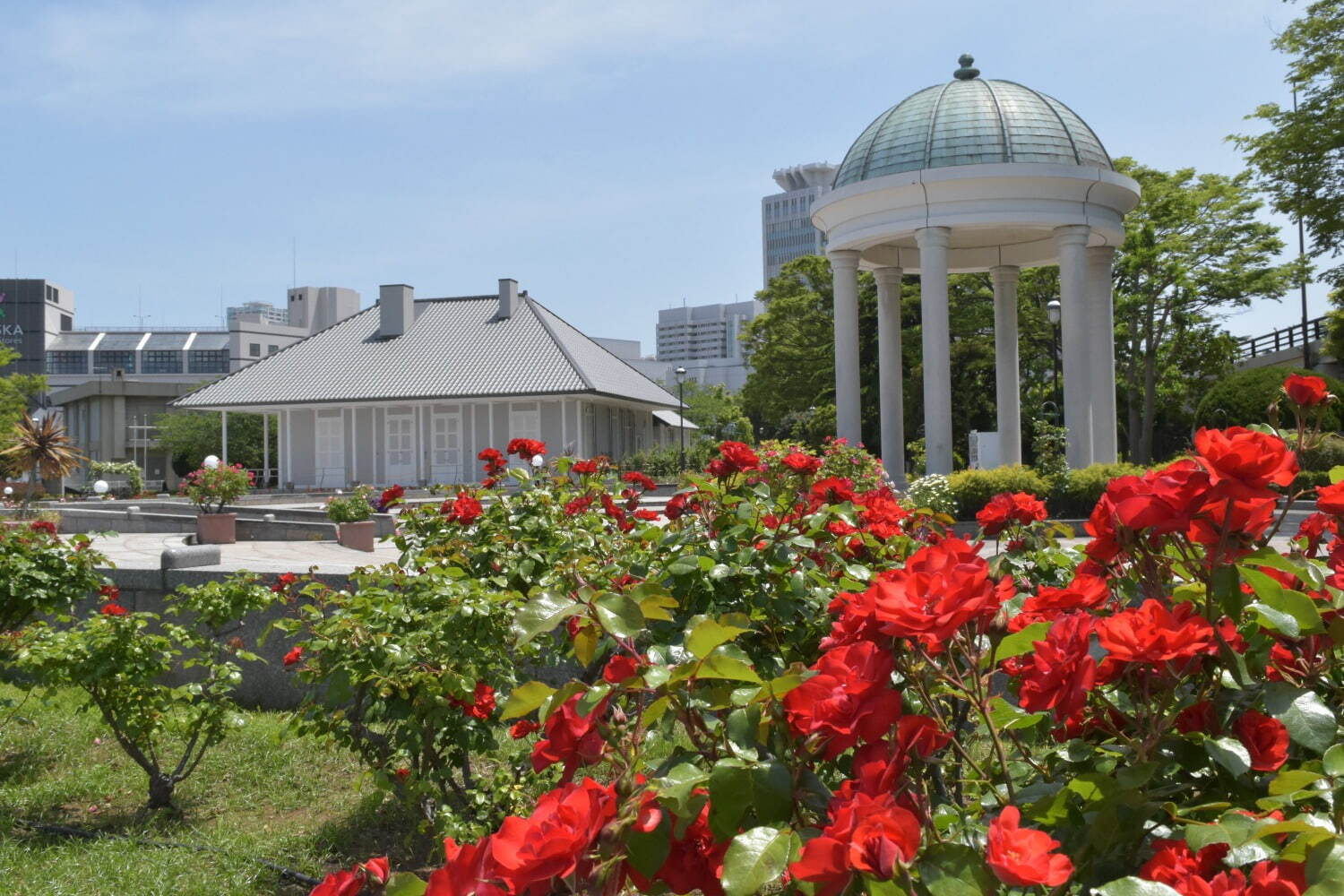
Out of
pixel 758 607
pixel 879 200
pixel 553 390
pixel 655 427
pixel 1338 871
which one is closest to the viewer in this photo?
pixel 1338 871

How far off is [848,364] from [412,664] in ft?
65.2

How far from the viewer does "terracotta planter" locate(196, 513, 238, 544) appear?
64.2ft

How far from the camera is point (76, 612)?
909 centimetres

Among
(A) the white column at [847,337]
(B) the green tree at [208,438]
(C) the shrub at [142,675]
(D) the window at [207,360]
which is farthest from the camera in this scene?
(D) the window at [207,360]

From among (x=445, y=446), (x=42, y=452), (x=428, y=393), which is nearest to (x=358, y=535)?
(x=42, y=452)

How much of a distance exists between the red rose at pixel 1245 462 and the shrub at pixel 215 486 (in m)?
20.1

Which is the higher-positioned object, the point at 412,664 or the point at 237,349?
the point at 237,349

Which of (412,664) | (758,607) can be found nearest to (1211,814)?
(758,607)

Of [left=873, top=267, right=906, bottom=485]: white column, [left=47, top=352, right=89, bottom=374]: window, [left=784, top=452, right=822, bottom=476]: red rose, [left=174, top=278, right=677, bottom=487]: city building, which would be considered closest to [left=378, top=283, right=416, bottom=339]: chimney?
[left=174, top=278, right=677, bottom=487]: city building

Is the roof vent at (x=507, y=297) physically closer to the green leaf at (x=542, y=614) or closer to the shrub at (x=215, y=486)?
the shrub at (x=215, y=486)

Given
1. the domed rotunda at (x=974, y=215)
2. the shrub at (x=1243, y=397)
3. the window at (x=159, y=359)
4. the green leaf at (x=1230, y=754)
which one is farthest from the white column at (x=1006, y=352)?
the window at (x=159, y=359)

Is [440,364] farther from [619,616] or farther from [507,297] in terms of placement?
[619,616]

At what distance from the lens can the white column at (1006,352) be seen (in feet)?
81.7

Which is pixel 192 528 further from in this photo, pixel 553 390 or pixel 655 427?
pixel 655 427
